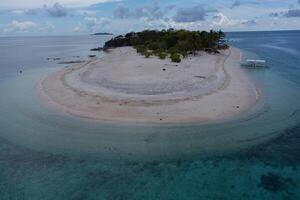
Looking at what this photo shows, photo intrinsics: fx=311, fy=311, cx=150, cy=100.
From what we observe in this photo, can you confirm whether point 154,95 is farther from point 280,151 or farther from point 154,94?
point 280,151

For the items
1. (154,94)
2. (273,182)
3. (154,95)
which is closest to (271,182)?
(273,182)

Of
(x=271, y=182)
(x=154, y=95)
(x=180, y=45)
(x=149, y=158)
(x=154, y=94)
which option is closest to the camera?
(x=271, y=182)

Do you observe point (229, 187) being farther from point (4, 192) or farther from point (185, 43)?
point (185, 43)

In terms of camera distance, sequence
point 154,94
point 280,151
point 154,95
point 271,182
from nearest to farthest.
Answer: point 271,182, point 280,151, point 154,95, point 154,94

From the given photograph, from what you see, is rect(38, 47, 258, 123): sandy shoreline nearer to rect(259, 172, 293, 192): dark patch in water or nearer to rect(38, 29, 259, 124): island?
rect(38, 29, 259, 124): island

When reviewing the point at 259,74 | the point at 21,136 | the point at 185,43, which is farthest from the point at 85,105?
the point at 185,43

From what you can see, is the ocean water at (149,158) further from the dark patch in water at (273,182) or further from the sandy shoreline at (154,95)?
the sandy shoreline at (154,95)

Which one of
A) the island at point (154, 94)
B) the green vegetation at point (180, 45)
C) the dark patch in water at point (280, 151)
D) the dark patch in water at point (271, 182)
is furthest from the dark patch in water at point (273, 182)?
the green vegetation at point (180, 45)

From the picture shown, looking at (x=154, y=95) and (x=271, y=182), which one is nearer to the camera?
(x=271, y=182)
